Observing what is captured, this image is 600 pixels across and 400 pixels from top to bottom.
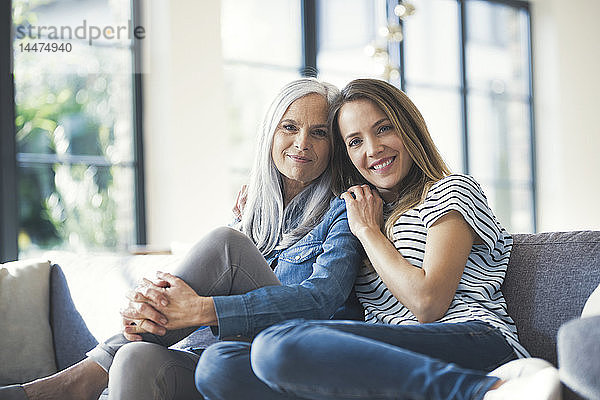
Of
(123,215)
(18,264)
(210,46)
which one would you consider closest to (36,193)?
(123,215)

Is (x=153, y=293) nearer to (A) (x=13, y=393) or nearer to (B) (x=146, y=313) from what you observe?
(B) (x=146, y=313)

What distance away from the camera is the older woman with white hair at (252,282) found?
1712 mm

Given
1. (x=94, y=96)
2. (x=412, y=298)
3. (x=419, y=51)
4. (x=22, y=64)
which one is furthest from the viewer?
(x=419, y=51)

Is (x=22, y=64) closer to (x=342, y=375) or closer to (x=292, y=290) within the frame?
(x=292, y=290)

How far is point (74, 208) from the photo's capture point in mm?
4777

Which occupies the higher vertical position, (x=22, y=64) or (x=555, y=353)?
(x=22, y=64)

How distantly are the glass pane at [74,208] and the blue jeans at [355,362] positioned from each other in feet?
10.8

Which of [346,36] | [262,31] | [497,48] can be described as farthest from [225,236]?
[497,48]

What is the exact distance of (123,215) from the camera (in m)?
4.93

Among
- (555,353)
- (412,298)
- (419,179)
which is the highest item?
(419,179)

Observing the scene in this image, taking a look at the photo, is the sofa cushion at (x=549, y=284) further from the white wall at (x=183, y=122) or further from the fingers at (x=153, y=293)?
the white wall at (x=183, y=122)

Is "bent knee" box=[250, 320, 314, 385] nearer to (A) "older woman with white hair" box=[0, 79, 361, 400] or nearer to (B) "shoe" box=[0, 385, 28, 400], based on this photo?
(A) "older woman with white hair" box=[0, 79, 361, 400]

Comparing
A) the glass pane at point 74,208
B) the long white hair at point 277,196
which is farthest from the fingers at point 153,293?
the glass pane at point 74,208

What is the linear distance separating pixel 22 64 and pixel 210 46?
3.83 feet
